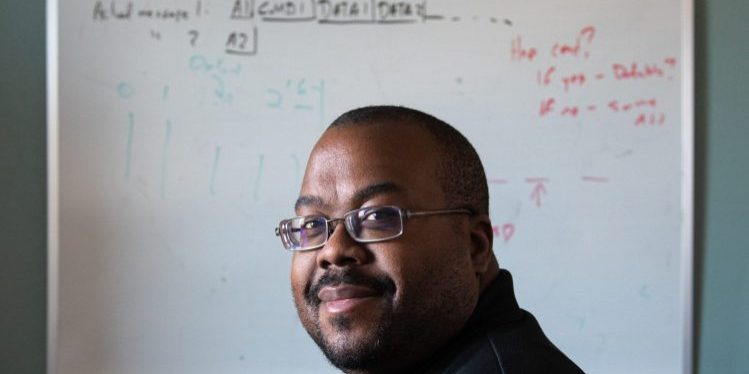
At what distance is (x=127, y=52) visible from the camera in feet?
6.30

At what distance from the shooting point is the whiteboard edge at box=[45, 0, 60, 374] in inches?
74.9

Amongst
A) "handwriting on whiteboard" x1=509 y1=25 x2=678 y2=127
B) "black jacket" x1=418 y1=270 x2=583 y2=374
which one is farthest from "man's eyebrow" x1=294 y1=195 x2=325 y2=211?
"handwriting on whiteboard" x1=509 y1=25 x2=678 y2=127

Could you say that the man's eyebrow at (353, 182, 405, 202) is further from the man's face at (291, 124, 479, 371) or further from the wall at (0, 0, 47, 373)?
the wall at (0, 0, 47, 373)

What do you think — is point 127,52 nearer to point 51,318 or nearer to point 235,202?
point 235,202

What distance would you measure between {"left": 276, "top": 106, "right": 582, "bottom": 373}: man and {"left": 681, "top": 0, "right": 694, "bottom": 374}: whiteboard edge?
3.63 feet

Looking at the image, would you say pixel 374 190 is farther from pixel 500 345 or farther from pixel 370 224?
pixel 500 345

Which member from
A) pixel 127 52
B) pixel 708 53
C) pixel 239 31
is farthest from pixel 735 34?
pixel 127 52

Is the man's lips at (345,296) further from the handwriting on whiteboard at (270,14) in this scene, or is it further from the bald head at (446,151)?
the handwriting on whiteboard at (270,14)

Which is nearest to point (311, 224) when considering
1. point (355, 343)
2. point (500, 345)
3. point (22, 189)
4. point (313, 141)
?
point (355, 343)

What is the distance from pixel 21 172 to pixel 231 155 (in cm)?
52

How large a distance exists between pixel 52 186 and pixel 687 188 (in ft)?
5.00

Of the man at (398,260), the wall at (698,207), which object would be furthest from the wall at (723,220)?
the man at (398,260)

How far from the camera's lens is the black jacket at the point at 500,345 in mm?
827

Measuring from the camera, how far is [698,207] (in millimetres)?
1942
